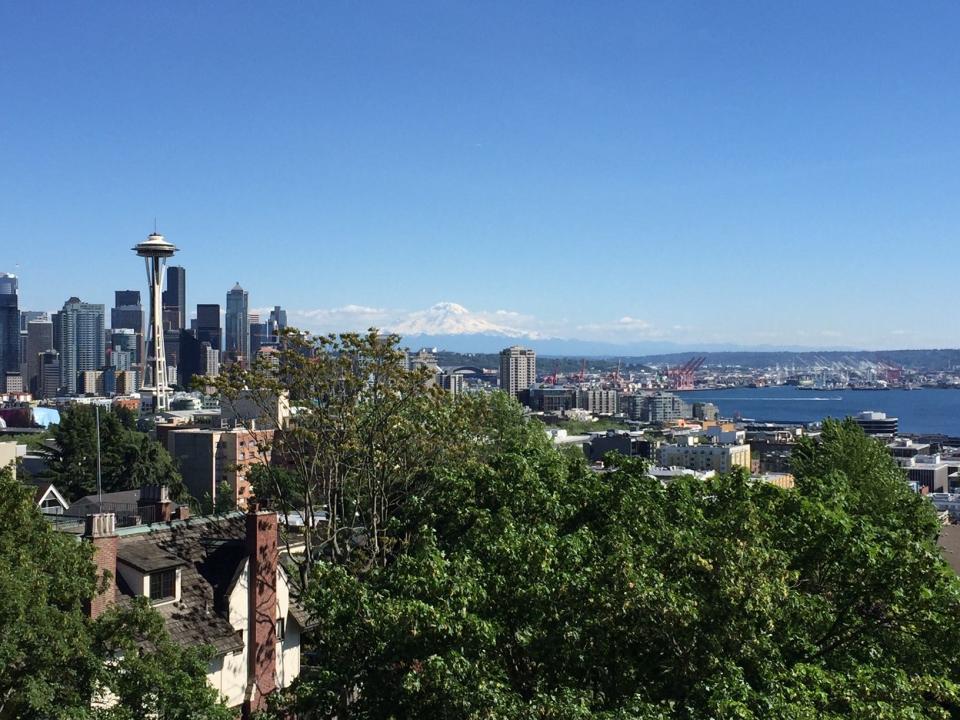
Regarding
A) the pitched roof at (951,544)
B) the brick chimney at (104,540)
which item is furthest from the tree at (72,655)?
the pitched roof at (951,544)

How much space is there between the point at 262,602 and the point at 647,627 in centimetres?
1098

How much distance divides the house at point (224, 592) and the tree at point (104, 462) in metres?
40.4

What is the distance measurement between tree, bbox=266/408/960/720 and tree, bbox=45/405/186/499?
50.3 m

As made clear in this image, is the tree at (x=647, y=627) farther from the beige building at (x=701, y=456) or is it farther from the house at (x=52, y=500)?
the beige building at (x=701, y=456)

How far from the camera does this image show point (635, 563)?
1223 cm

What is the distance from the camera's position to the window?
18.8m

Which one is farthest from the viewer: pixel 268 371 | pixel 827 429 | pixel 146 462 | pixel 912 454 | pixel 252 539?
pixel 912 454

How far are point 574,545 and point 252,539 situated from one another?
933cm

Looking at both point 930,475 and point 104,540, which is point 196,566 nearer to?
point 104,540

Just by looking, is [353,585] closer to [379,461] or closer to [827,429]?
[379,461]

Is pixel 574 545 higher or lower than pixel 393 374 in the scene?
lower

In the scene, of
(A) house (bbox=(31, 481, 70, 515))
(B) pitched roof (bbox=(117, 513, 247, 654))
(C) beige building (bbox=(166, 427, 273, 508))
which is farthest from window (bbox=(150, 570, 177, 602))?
(C) beige building (bbox=(166, 427, 273, 508))

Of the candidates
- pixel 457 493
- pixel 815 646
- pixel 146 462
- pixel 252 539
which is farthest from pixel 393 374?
pixel 146 462

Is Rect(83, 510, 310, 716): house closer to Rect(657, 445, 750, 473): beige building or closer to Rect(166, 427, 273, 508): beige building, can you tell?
Rect(166, 427, 273, 508): beige building
